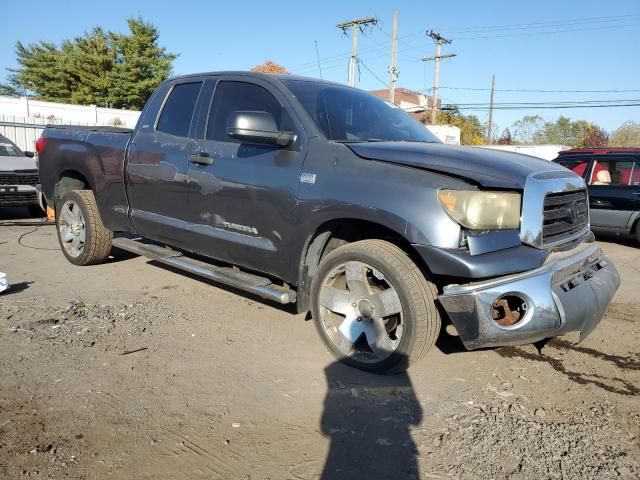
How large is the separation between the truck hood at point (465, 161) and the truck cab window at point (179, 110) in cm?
180

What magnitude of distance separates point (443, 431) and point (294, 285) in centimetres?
152

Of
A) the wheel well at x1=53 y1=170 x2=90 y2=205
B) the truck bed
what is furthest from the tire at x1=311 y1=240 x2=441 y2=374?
the wheel well at x1=53 y1=170 x2=90 y2=205

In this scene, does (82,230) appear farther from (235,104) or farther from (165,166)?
(235,104)

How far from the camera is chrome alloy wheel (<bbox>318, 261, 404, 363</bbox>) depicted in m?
3.24

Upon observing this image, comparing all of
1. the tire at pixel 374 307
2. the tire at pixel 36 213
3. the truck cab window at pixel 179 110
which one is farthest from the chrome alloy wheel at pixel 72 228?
the tire at pixel 36 213

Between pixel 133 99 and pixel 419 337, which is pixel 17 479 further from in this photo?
pixel 133 99

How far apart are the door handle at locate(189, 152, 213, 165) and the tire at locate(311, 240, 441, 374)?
4.49 ft

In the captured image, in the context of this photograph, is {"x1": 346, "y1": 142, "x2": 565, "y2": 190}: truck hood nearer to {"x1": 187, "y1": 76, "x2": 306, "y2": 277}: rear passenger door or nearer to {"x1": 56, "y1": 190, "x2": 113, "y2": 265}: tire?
{"x1": 187, "y1": 76, "x2": 306, "y2": 277}: rear passenger door

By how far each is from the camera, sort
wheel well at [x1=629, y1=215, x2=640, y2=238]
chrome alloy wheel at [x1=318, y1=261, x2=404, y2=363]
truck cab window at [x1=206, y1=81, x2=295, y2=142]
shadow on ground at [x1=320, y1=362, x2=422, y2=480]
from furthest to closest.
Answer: wheel well at [x1=629, y1=215, x2=640, y2=238] → truck cab window at [x1=206, y1=81, x2=295, y2=142] → chrome alloy wheel at [x1=318, y1=261, x2=404, y2=363] → shadow on ground at [x1=320, y1=362, x2=422, y2=480]

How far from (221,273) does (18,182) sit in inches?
280

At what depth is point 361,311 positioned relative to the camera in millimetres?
3357

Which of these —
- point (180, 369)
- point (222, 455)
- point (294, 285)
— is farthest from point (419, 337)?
point (180, 369)

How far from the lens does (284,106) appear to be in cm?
385

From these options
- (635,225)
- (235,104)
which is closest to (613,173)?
(635,225)
